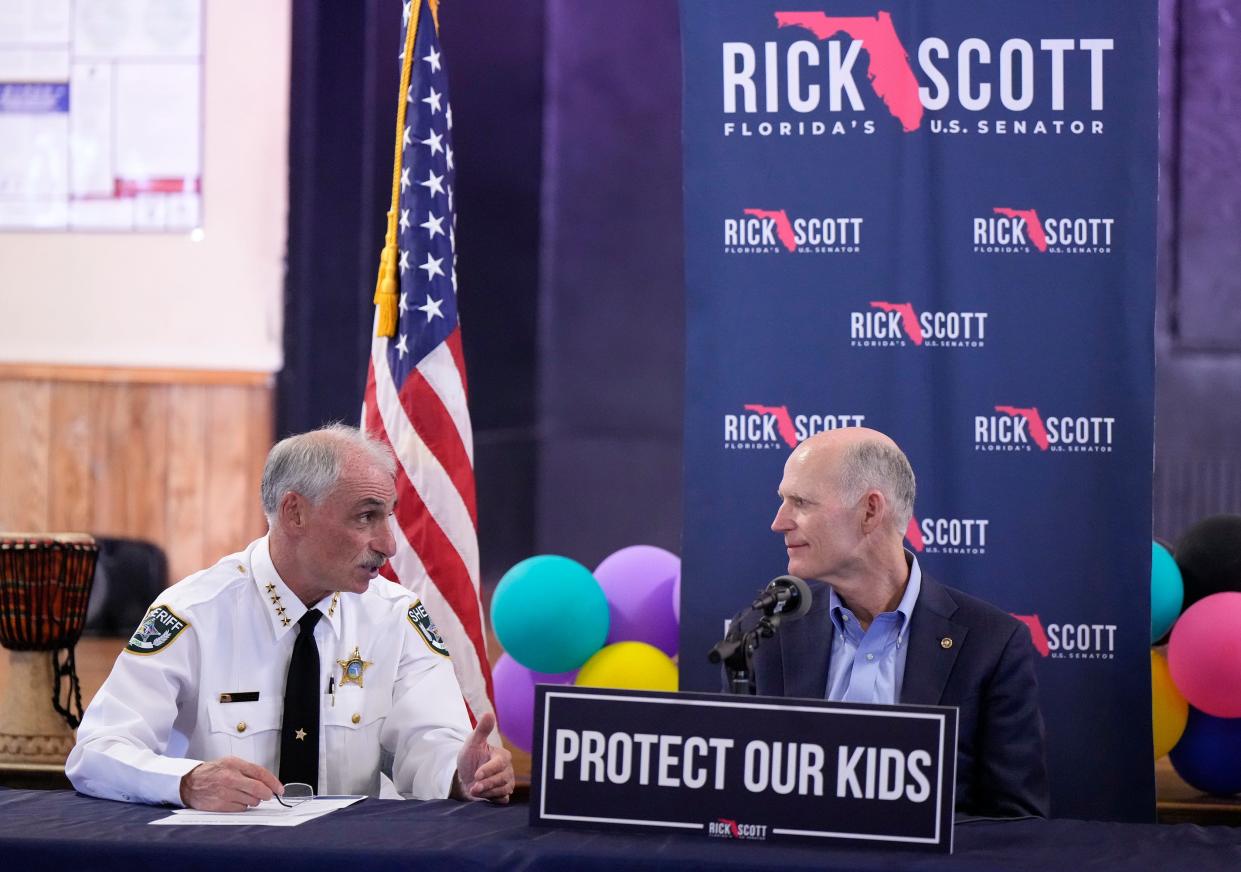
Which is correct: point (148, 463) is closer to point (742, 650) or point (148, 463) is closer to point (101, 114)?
point (101, 114)

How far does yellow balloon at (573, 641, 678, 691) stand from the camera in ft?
12.0

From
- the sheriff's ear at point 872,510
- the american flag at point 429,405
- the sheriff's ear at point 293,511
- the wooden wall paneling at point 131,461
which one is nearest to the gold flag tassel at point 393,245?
the american flag at point 429,405

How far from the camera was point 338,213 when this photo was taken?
5629mm

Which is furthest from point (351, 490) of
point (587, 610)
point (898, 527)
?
point (587, 610)

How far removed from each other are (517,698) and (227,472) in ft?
8.04

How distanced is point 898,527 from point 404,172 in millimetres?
1766

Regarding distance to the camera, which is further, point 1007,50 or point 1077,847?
point 1007,50

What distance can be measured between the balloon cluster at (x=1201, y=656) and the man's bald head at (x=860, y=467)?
1139 mm

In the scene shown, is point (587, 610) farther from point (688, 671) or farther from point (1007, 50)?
point (1007, 50)

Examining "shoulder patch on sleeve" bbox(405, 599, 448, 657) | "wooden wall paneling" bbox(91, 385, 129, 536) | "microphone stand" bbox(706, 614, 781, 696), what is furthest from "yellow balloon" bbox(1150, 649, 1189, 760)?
"wooden wall paneling" bbox(91, 385, 129, 536)

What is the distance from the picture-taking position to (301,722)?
244 cm

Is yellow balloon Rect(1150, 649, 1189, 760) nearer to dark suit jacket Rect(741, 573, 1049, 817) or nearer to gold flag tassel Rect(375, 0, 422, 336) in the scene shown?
dark suit jacket Rect(741, 573, 1049, 817)

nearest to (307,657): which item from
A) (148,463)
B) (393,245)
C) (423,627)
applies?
(423,627)

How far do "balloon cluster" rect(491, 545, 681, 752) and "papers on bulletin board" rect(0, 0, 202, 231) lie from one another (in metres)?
2.92
